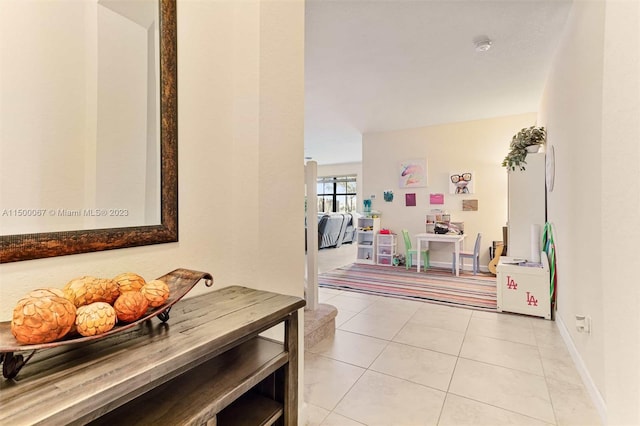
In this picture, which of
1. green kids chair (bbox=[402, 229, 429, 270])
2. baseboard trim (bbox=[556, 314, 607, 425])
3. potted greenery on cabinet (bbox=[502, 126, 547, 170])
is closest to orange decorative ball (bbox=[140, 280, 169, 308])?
baseboard trim (bbox=[556, 314, 607, 425])

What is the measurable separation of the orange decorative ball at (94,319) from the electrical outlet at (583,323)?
2.37m

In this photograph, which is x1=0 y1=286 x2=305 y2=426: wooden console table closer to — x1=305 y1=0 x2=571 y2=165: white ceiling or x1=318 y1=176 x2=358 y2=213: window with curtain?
x1=305 y1=0 x2=571 y2=165: white ceiling

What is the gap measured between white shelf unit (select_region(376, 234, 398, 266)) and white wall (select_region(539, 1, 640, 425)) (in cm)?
306

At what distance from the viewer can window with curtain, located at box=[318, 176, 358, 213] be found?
10562mm

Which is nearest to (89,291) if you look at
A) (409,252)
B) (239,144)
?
(239,144)

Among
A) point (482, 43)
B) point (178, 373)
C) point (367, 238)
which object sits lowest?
point (367, 238)

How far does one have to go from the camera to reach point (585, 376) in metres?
1.84

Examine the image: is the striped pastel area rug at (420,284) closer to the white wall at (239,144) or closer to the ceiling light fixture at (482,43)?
the ceiling light fixture at (482,43)

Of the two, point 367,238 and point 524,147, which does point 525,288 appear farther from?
point 367,238

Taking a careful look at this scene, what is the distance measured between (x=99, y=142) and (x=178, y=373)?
0.70 meters

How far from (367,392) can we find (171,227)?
1461 millimetres

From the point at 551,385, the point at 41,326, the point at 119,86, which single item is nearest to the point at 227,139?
the point at 119,86

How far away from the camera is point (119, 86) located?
95cm

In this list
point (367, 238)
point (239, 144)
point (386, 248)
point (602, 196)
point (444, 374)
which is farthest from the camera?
point (367, 238)
